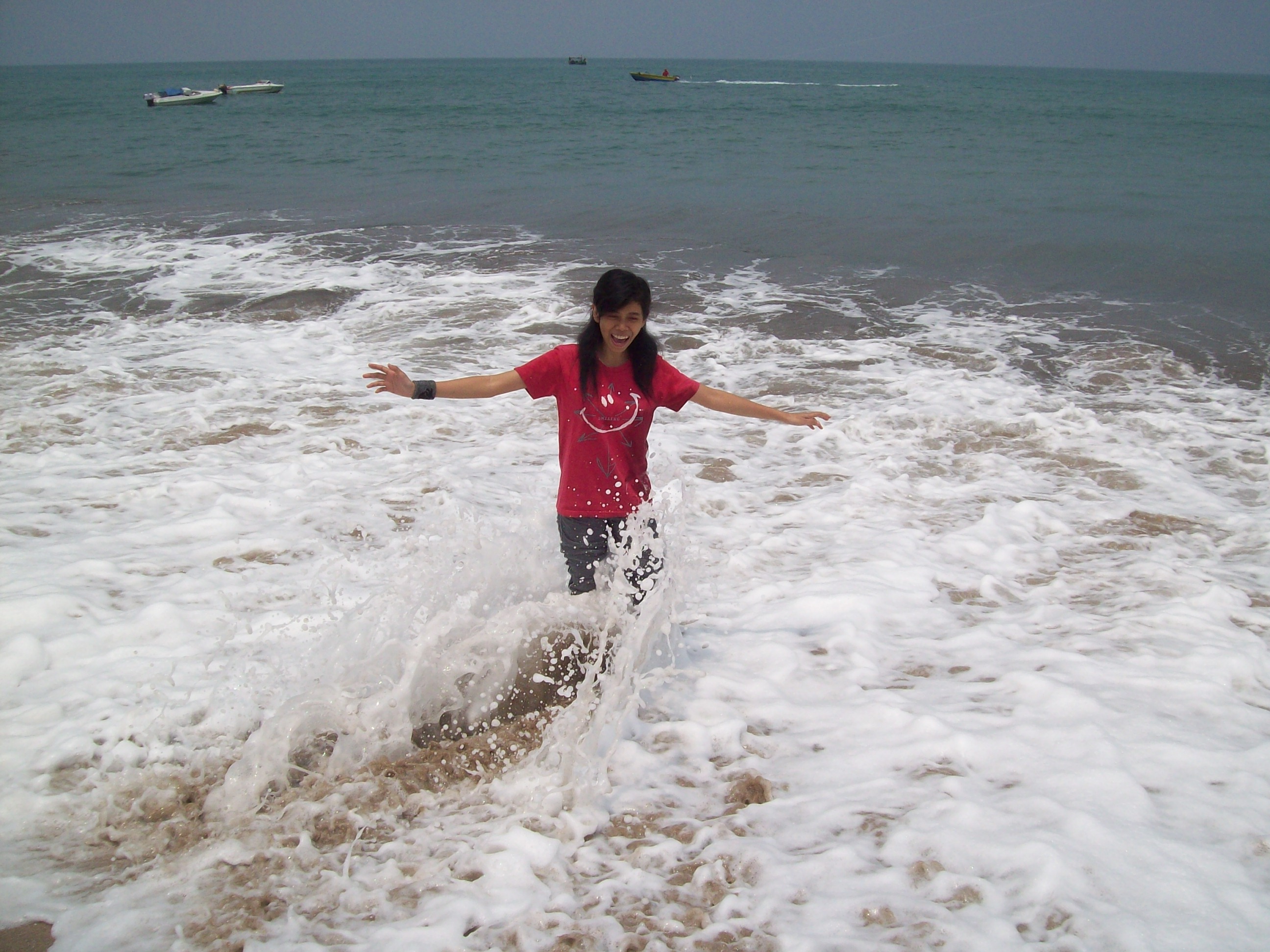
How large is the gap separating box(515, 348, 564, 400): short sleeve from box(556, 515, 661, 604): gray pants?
1.66ft

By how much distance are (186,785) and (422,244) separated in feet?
40.9

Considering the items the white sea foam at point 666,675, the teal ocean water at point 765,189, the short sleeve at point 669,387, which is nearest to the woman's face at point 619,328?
the short sleeve at point 669,387

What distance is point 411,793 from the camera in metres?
2.99

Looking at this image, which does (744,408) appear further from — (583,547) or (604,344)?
(583,547)

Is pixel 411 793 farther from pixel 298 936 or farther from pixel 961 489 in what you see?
pixel 961 489

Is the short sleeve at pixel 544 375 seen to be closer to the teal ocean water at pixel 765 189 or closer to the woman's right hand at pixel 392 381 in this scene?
the woman's right hand at pixel 392 381

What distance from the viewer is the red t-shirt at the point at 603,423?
3.23 meters

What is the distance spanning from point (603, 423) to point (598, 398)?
98 mm

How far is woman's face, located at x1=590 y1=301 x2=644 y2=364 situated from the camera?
10.0 feet

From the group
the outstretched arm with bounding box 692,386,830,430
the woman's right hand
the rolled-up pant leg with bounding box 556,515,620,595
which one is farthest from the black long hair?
the woman's right hand

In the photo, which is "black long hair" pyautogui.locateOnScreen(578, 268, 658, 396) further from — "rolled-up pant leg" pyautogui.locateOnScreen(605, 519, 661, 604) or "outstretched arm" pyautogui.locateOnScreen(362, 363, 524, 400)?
"rolled-up pant leg" pyautogui.locateOnScreen(605, 519, 661, 604)

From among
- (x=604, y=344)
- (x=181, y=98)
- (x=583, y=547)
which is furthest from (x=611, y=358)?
(x=181, y=98)

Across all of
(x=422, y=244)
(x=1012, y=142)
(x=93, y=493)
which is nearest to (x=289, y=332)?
(x=93, y=493)

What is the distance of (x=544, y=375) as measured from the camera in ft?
10.6
